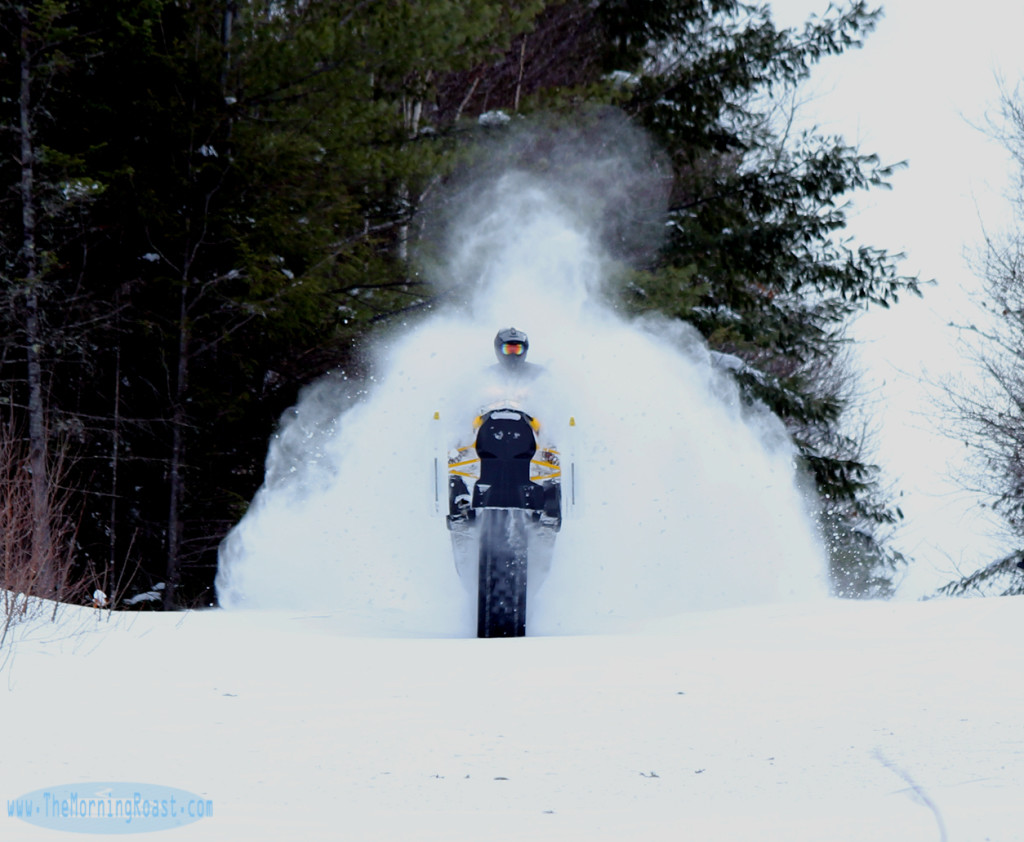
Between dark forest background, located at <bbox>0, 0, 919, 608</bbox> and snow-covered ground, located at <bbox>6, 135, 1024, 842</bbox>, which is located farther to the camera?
dark forest background, located at <bbox>0, 0, 919, 608</bbox>

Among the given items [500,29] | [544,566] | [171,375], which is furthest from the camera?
[500,29]

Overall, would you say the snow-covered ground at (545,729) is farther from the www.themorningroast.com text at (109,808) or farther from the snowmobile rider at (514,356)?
the snowmobile rider at (514,356)

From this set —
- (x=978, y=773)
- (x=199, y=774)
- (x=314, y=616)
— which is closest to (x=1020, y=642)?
(x=978, y=773)

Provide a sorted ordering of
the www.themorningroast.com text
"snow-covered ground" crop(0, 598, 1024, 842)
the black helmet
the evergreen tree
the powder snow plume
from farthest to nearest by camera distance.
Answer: the evergreen tree, the powder snow plume, the black helmet, "snow-covered ground" crop(0, 598, 1024, 842), the www.themorningroast.com text

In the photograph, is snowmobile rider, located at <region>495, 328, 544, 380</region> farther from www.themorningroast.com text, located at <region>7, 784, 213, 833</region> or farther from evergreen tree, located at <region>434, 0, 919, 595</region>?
evergreen tree, located at <region>434, 0, 919, 595</region>

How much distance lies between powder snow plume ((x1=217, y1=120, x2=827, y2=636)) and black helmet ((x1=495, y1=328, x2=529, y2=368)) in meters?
0.29

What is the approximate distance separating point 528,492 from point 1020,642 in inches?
123

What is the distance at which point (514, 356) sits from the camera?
354 inches

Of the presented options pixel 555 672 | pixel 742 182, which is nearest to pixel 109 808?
pixel 555 672

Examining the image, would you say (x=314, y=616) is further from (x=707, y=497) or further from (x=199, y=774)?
(x=199, y=774)

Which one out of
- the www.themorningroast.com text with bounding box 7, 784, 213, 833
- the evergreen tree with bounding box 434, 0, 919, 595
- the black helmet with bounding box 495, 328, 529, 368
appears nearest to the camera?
the www.themorningroast.com text with bounding box 7, 784, 213, 833

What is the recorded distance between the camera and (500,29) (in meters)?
17.6

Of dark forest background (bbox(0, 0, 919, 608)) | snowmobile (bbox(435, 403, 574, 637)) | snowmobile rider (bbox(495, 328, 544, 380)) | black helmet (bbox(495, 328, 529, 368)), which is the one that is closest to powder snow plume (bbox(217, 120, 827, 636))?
snowmobile rider (bbox(495, 328, 544, 380))

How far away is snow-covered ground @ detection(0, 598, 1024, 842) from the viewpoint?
13.5ft
